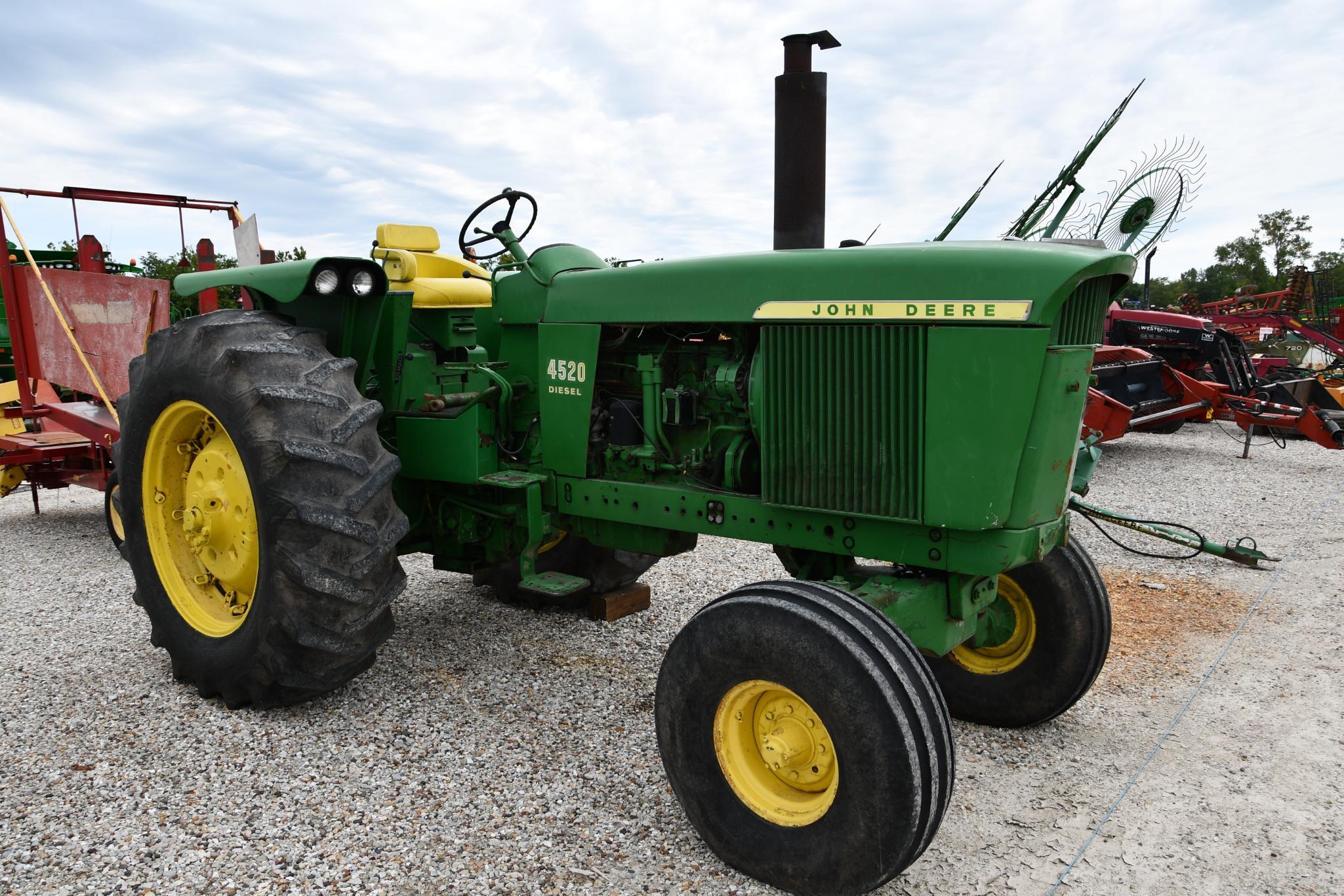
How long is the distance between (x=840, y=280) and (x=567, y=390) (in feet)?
3.64

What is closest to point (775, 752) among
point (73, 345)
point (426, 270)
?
point (426, 270)

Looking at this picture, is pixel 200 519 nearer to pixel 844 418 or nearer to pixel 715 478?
pixel 715 478

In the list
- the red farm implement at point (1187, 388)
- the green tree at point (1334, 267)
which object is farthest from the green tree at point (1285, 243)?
the red farm implement at point (1187, 388)

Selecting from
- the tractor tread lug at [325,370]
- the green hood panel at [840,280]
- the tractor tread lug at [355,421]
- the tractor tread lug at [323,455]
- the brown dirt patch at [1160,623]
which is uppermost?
the green hood panel at [840,280]

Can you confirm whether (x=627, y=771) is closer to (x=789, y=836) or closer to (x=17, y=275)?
(x=789, y=836)

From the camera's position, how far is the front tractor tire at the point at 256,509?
9.57 feet

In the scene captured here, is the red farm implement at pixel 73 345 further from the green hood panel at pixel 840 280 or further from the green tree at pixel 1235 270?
the green tree at pixel 1235 270

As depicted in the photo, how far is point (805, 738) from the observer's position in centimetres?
228

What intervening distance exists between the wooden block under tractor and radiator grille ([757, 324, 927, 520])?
1687 mm

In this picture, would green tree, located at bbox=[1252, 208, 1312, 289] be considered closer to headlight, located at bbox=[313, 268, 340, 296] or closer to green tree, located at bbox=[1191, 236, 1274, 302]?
green tree, located at bbox=[1191, 236, 1274, 302]

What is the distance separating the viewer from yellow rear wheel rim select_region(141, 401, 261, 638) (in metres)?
3.23

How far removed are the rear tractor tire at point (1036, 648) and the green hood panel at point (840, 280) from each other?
99 cm

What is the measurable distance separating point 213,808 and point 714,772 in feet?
4.66

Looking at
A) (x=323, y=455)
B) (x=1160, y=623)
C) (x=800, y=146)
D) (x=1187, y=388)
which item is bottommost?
(x=1160, y=623)
